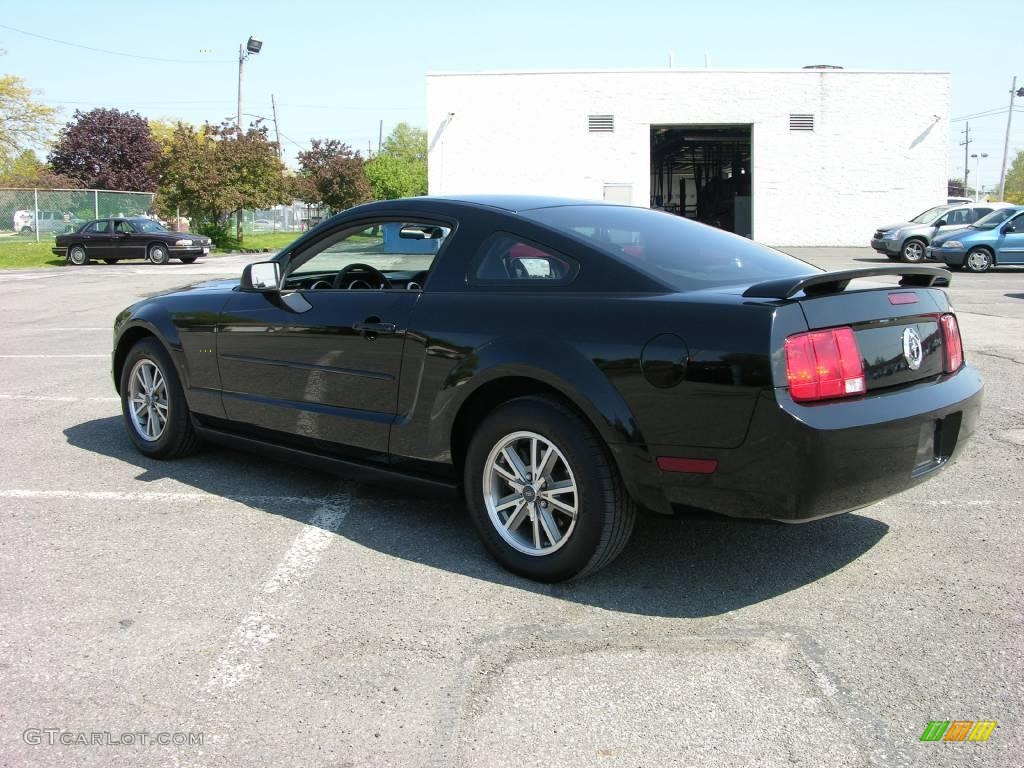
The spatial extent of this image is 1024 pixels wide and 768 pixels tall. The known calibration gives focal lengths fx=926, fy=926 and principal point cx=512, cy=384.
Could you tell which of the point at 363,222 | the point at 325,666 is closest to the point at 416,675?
the point at 325,666

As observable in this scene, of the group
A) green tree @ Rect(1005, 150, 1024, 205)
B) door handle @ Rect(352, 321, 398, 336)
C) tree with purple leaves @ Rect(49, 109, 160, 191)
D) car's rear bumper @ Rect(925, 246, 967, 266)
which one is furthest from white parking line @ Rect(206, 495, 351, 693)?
green tree @ Rect(1005, 150, 1024, 205)

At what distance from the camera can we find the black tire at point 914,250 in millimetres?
23906

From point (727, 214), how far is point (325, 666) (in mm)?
41974

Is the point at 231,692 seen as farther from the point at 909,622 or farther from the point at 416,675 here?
the point at 909,622

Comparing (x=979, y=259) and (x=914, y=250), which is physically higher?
(x=914, y=250)

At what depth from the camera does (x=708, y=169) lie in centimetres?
4972

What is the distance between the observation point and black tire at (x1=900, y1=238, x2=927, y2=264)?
23.9 m

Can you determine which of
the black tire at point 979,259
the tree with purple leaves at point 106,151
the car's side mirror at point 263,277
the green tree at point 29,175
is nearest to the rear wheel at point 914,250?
the black tire at point 979,259

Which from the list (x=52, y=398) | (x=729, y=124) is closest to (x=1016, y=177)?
(x=729, y=124)

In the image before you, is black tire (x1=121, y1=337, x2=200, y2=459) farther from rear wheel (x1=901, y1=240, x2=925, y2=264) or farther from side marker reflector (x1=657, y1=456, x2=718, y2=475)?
rear wheel (x1=901, y1=240, x2=925, y2=264)

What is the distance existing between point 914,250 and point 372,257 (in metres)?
22.3

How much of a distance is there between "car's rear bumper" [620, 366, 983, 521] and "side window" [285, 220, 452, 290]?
168cm

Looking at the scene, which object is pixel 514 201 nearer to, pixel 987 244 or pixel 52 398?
pixel 52 398

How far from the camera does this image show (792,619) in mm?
3395
